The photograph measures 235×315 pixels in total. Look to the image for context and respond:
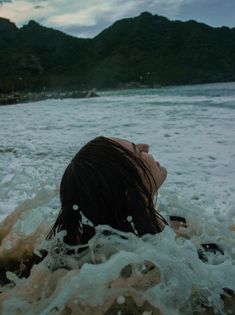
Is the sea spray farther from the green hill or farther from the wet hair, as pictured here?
the green hill

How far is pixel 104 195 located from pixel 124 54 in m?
126

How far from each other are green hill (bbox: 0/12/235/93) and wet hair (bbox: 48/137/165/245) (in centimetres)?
8600

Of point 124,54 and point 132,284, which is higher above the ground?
point 132,284

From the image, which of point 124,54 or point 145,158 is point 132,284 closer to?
point 145,158

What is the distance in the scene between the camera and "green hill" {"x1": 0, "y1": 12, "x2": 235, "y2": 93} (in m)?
103

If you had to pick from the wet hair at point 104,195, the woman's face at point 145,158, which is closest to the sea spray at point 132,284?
the wet hair at point 104,195

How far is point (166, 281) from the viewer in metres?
1.37

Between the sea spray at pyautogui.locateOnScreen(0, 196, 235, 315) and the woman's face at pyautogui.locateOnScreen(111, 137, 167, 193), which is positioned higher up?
the woman's face at pyautogui.locateOnScreen(111, 137, 167, 193)

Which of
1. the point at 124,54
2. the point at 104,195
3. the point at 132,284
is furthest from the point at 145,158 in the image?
the point at 124,54

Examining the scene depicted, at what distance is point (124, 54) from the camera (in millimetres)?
124000

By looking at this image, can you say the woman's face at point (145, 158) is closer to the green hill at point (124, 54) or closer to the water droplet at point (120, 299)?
the water droplet at point (120, 299)

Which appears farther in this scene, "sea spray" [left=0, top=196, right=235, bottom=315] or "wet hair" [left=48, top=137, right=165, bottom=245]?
"wet hair" [left=48, top=137, right=165, bottom=245]

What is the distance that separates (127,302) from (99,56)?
425ft

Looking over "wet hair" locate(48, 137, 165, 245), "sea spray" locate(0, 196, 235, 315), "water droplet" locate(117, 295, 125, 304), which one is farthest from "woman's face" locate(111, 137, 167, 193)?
"water droplet" locate(117, 295, 125, 304)
